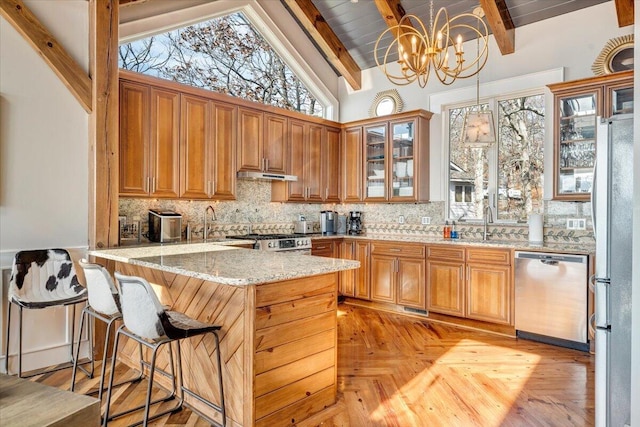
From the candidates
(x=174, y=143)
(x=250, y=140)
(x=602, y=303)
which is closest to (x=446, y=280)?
(x=602, y=303)

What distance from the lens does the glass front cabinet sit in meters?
5.05

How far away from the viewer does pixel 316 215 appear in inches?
236

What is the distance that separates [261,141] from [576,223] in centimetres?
360

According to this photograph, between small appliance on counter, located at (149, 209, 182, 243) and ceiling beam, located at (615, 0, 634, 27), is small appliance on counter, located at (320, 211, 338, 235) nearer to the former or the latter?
small appliance on counter, located at (149, 209, 182, 243)

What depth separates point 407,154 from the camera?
16.9 ft

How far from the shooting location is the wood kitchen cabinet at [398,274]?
457cm


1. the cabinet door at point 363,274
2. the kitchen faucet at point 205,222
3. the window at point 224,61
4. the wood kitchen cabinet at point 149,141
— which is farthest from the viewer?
the cabinet door at point 363,274

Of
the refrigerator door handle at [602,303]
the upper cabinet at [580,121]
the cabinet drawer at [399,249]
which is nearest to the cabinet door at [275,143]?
the cabinet drawer at [399,249]

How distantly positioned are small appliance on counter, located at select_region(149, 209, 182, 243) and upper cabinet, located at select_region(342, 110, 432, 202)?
255 centimetres

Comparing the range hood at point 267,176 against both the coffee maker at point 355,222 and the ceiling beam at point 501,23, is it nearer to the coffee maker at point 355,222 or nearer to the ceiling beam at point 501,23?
the coffee maker at point 355,222

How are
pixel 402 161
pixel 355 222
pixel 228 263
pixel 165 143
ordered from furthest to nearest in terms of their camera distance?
pixel 355 222, pixel 402 161, pixel 165 143, pixel 228 263

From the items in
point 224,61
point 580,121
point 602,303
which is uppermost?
point 224,61

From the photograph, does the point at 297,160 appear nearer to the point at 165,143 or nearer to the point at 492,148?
the point at 165,143

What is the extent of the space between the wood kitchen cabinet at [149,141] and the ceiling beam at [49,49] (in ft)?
1.23
